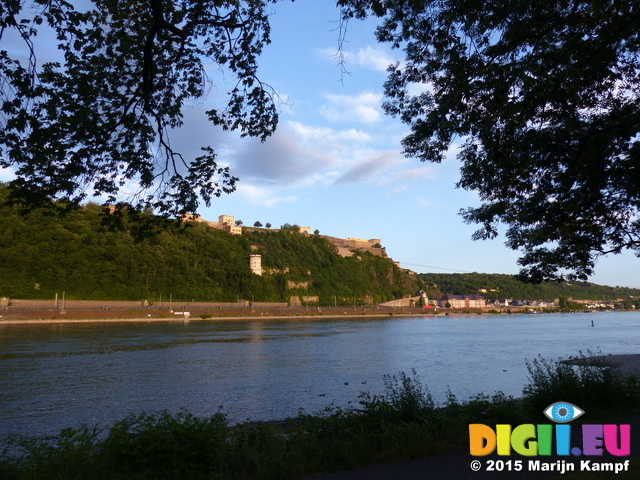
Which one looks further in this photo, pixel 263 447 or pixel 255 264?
pixel 255 264

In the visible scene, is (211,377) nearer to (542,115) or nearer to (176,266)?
(542,115)

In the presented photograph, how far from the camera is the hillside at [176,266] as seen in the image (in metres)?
86.4

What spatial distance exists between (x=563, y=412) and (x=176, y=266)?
115358 millimetres

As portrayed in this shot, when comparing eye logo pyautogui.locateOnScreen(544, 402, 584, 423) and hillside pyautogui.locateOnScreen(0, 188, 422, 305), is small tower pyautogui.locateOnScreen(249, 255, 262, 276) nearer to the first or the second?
hillside pyautogui.locateOnScreen(0, 188, 422, 305)

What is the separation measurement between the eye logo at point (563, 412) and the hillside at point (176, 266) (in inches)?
1510

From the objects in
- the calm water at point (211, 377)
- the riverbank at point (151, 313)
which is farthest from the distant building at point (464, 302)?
the calm water at point (211, 377)

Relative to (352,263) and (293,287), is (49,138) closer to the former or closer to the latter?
(293,287)

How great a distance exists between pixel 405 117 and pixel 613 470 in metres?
6.45

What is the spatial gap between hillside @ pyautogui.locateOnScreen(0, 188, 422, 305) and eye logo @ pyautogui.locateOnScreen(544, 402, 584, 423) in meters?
38.4

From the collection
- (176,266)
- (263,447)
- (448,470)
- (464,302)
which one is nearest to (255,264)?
(176,266)

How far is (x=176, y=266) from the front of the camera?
380 ft

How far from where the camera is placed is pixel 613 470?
15.4ft

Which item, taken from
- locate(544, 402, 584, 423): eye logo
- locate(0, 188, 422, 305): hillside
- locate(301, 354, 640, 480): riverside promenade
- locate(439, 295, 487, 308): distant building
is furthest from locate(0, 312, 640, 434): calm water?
locate(439, 295, 487, 308): distant building

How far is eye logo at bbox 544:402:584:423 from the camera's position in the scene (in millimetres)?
7551
